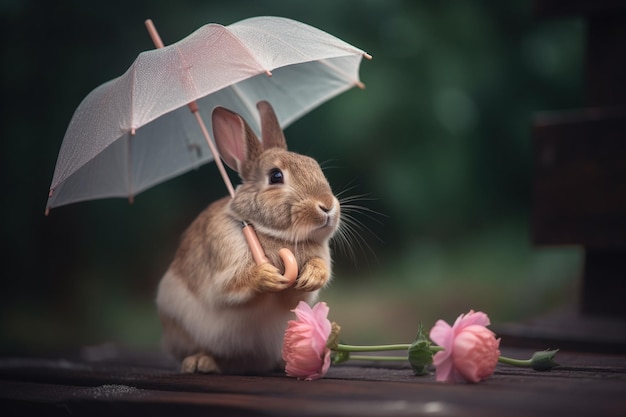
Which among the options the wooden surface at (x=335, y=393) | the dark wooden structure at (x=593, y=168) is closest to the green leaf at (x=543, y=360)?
the wooden surface at (x=335, y=393)

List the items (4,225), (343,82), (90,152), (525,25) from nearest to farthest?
1. (90,152)
2. (343,82)
3. (4,225)
4. (525,25)

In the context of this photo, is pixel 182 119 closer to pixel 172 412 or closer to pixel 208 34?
pixel 208 34

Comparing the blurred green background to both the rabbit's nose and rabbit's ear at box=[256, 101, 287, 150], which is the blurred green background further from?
the rabbit's nose

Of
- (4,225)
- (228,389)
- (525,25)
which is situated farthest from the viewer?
(525,25)

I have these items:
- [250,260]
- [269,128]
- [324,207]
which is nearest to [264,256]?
[250,260]

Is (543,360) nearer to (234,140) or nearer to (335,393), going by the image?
(335,393)

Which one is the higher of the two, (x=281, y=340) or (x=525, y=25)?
(x=525, y=25)

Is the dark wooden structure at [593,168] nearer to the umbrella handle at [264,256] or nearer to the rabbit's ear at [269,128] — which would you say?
the rabbit's ear at [269,128]

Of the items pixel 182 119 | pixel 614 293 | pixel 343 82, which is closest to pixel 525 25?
pixel 614 293

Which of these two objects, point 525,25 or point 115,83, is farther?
point 525,25
